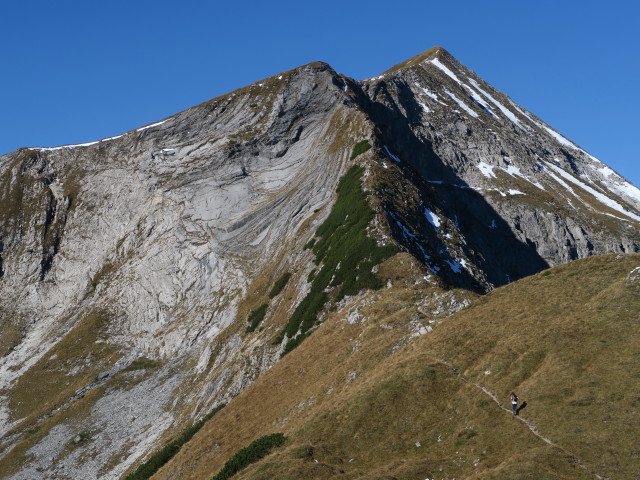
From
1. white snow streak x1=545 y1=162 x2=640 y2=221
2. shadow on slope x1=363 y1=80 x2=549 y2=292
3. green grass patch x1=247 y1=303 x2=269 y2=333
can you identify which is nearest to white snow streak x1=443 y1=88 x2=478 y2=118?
shadow on slope x1=363 y1=80 x2=549 y2=292

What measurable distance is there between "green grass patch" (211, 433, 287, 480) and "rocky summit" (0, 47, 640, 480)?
10662 millimetres

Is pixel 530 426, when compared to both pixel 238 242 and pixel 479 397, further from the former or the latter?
pixel 238 242

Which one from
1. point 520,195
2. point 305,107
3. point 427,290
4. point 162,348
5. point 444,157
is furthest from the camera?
point 444,157

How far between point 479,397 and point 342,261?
114ft

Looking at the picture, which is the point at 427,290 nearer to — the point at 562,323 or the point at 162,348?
the point at 562,323

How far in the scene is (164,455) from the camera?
185 feet

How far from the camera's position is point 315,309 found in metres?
62.2

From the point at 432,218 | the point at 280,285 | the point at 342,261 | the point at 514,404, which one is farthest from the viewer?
the point at 432,218

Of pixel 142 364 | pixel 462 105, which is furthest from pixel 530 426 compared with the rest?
pixel 462 105

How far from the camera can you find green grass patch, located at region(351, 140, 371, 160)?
93938 millimetres

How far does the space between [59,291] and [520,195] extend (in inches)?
3981

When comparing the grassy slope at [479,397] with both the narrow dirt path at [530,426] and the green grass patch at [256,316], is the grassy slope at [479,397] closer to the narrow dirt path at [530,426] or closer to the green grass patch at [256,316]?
the narrow dirt path at [530,426]

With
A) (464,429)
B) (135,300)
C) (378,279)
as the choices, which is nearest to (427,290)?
(378,279)

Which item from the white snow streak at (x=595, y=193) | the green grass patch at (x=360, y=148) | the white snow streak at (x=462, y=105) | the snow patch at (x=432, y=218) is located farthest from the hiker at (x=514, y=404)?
the white snow streak at (x=462, y=105)
